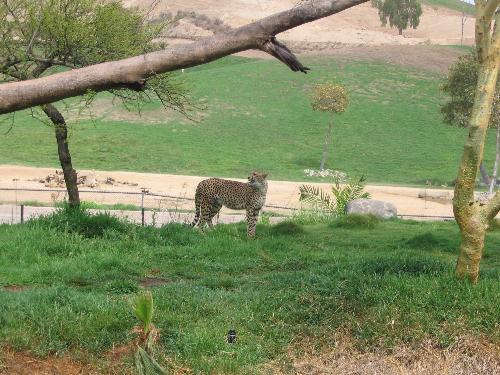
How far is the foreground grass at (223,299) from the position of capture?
891 centimetres

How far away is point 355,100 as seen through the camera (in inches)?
3255

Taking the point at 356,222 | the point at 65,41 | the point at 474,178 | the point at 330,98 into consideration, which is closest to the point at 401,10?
the point at 330,98

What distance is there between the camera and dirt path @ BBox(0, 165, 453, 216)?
37.3 m

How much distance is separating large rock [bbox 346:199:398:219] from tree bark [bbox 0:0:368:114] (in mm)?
18398

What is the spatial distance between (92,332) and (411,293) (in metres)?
3.95

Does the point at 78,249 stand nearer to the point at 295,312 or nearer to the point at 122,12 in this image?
the point at 295,312

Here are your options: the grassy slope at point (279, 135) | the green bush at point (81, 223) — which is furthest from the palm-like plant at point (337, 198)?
the grassy slope at point (279, 135)

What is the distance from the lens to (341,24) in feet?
543

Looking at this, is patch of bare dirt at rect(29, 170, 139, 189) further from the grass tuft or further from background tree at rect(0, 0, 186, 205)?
the grass tuft

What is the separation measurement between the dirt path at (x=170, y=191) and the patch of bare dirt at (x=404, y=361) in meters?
25.6

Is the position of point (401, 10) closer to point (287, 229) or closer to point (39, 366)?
point (287, 229)

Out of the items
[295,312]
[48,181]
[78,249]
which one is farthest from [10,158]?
[295,312]

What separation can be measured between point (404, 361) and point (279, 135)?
62091 millimetres

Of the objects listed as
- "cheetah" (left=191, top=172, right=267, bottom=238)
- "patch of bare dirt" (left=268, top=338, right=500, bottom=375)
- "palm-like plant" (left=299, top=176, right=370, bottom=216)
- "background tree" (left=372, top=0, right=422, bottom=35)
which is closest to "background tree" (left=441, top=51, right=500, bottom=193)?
"palm-like plant" (left=299, top=176, right=370, bottom=216)
